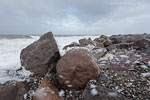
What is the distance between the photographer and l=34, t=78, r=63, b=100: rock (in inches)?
59.9

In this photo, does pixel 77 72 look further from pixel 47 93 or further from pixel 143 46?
pixel 143 46

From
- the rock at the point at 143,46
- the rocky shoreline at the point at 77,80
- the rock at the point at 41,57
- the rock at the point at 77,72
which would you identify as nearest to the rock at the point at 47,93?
the rocky shoreline at the point at 77,80

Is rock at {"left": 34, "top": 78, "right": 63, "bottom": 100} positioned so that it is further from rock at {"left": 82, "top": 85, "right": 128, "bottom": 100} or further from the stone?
the stone

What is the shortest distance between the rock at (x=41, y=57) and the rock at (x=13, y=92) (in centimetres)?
38

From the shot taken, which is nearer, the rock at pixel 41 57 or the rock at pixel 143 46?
the rock at pixel 41 57

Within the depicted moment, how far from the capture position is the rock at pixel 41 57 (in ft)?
6.73

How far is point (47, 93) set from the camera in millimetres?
1561

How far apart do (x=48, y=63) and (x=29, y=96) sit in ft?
2.16

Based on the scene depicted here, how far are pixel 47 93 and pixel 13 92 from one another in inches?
22.7

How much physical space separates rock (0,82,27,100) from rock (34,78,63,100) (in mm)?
265

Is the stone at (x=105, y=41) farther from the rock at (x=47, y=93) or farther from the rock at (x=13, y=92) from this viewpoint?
the rock at (x=13, y=92)

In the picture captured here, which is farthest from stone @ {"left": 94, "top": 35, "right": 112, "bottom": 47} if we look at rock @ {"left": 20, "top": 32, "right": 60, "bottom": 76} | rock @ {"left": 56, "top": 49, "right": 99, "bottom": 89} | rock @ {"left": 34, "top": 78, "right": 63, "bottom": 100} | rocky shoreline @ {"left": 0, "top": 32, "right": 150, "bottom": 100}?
rock @ {"left": 34, "top": 78, "right": 63, "bottom": 100}

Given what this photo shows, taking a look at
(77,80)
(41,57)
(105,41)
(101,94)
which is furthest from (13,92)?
(105,41)

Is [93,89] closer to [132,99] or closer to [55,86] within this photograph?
[132,99]
